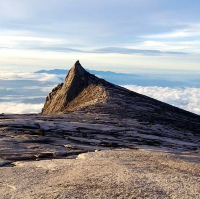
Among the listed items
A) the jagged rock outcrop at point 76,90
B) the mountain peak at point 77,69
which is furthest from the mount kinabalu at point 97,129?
the mountain peak at point 77,69

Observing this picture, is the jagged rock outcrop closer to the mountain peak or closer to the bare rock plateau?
the mountain peak

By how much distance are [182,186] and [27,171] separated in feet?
14.2

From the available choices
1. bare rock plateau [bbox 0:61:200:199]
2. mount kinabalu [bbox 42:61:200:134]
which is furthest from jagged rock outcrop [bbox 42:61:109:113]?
bare rock plateau [bbox 0:61:200:199]

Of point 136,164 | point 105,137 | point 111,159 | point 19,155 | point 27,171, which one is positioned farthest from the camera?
point 105,137

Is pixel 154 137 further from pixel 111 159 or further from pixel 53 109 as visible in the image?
pixel 53 109

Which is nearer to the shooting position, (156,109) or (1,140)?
(1,140)

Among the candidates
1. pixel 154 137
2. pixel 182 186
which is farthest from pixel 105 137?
pixel 182 186

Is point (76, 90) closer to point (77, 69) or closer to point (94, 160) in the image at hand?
point (77, 69)

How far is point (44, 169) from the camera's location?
888 centimetres

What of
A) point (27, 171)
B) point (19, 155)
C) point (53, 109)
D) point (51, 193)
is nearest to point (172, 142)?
point (19, 155)

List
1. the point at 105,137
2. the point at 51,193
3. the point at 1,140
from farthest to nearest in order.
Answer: the point at 105,137 < the point at 1,140 < the point at 51,193

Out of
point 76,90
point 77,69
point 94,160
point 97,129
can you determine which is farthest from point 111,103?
point 94,160

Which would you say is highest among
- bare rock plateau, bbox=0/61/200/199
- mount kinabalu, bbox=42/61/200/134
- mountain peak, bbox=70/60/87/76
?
mountain peak, bbox=70/60/87/76

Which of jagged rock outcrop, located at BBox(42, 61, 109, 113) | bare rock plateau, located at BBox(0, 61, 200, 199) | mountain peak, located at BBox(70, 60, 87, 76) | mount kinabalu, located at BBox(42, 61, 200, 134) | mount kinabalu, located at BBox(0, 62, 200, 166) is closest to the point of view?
bare rock plateau, located at BBox(0, 61, 200, 199)
